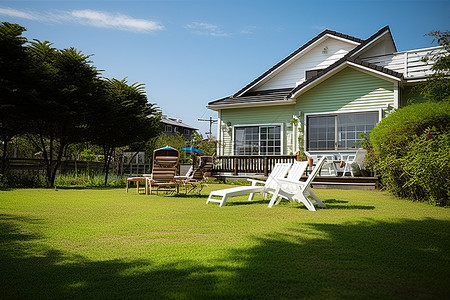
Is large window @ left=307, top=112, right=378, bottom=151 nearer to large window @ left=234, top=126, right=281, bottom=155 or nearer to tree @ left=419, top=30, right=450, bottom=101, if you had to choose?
large window @ left=234, top=126, right=281, bottom=155

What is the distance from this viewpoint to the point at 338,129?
1579cm

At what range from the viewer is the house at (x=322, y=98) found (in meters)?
14.8

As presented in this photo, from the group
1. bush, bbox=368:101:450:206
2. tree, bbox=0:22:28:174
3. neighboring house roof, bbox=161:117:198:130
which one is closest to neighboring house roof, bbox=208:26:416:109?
bush, bbox=368:101:450:206

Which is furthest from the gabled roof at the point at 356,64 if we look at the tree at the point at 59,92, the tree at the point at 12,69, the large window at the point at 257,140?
the tree at the point at 12,69

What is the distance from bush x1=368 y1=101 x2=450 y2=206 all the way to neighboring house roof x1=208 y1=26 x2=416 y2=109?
20.0 feet

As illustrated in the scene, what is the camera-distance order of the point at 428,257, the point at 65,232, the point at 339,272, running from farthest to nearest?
the point at 65,232, the point at 428,257, the point at 339,272

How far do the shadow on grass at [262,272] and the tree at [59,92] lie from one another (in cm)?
969

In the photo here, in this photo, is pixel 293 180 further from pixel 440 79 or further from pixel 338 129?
pixel 338 129

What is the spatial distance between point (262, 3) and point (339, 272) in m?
12.7

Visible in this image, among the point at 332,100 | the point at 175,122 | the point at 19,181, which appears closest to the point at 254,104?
the point at 332,100

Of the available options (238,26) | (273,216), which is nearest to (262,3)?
(238,26)

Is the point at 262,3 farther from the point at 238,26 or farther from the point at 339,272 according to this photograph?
the point at 339,272

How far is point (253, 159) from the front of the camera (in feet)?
54.7

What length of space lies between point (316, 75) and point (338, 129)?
263 centimetres
